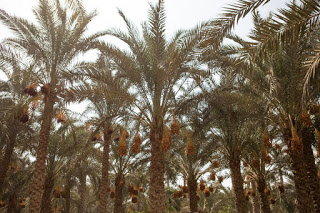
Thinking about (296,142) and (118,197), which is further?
(118,197)

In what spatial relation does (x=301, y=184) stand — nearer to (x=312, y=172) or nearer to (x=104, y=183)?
(x=312, y=172)

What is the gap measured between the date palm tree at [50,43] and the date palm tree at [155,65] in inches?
64.3

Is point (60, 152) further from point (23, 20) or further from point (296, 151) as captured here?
point (296, 151)

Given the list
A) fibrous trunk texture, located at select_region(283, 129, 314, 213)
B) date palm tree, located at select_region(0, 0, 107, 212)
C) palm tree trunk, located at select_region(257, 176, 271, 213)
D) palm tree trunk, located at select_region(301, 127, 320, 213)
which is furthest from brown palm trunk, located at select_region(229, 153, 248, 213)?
date palm tree, located at select_region(0, 0, 107, 212)

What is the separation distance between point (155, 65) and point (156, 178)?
382 centimetres

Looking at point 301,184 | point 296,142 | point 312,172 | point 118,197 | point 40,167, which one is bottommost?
point 118,197

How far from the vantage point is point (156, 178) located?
9141mm

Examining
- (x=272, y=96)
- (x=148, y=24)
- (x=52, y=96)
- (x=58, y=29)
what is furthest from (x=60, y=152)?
(x=272, y=96)

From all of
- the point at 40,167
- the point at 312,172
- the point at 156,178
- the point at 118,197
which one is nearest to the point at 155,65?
the point at 156,178

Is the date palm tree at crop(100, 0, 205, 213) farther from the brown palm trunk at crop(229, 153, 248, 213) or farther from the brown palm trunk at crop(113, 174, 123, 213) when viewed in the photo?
the brown palm trunk at crop(113, 174, 123, 213)

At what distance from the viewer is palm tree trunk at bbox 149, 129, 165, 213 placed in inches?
347

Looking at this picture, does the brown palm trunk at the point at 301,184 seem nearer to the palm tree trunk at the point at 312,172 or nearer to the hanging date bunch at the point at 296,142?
the hanging date bunch at the point at 296,142

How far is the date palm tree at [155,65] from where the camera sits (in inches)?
371

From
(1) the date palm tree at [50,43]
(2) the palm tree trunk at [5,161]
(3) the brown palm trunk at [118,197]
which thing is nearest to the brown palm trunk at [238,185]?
(3) the brown palm trunk at [118,197]
